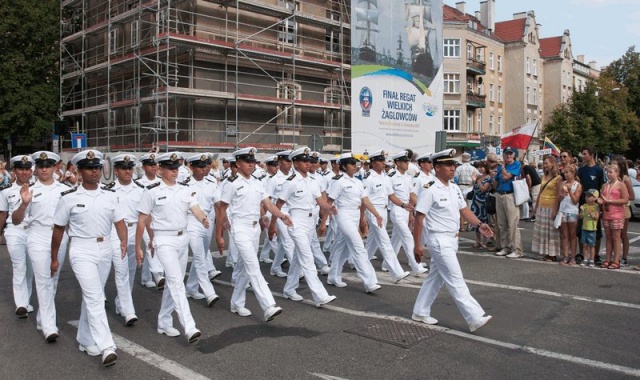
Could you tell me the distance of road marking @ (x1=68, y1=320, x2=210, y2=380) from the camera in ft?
17.2

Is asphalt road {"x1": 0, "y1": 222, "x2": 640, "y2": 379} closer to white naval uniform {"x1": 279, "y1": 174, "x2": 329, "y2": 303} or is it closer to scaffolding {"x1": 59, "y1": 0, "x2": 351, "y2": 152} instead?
white naval uniform {"x1": 279, "y1": 174, "x2": 329, "y2": 303}

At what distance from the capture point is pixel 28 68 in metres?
35.0

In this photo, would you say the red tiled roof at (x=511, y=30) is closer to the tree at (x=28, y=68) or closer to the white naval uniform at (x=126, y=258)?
the tree at (x=28, y=68)

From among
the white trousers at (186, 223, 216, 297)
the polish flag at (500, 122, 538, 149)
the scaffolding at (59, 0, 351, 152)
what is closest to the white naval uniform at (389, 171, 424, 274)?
the white trousers at (186, 223, 216, 297)

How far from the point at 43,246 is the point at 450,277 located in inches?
175

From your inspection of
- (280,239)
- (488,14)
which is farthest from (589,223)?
(488,14)

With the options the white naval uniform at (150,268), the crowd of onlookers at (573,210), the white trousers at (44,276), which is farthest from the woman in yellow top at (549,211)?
the white trousers at (44,276)

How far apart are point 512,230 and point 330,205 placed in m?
4.81

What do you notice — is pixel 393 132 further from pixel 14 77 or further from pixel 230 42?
pixel 14 77

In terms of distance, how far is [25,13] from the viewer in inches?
1356

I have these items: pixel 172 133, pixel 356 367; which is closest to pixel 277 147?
pixel 172 133

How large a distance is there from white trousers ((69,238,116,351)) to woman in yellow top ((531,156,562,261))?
8151 millimetres

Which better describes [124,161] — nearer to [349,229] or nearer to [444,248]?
[349,229]

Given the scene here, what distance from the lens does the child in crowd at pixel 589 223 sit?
10344 mm
